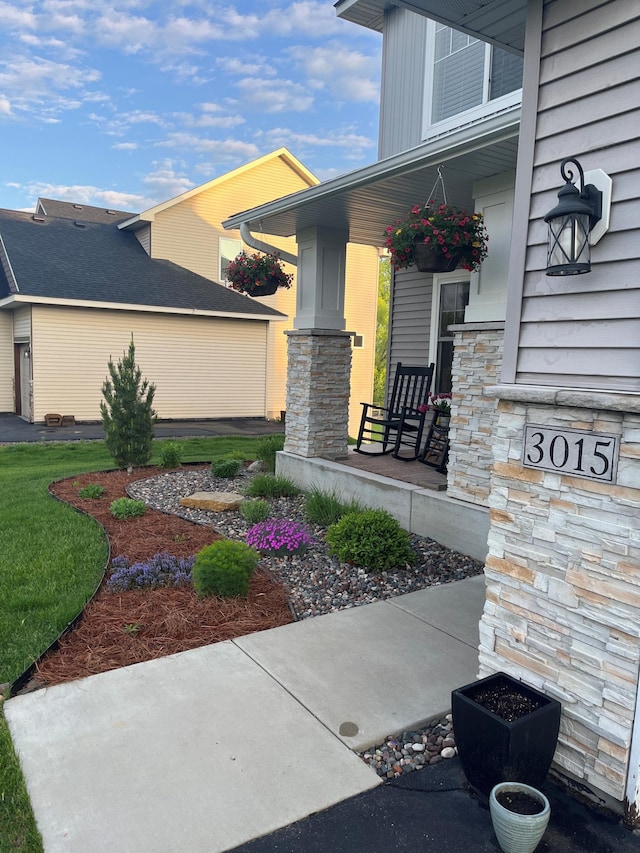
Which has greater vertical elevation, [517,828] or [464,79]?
[464,79]

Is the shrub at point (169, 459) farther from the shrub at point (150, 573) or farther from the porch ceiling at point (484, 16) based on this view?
the porch ceiling at point (484, 16)

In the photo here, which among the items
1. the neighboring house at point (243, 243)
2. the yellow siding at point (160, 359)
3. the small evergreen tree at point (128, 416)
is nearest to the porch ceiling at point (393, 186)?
the small evergreen tree at point (128, 416)

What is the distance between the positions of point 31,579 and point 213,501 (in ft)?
7.12

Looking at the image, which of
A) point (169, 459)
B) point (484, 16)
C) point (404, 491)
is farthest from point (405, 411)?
point (484, 16)

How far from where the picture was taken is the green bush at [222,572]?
3.84m

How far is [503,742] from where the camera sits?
2.07 meters

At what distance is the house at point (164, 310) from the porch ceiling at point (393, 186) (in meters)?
7.92

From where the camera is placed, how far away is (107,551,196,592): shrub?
4.03 meters

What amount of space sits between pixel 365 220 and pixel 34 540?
4.63m

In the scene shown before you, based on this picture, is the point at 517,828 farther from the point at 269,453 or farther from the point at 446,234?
the point at 269,453

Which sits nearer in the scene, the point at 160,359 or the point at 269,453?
the point at 269,453

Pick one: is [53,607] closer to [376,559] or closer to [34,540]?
[34,540]

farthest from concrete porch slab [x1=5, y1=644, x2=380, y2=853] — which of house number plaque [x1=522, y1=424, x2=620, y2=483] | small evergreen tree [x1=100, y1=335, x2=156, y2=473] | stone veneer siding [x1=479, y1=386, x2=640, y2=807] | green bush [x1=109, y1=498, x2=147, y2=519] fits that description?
small evergreen tree [x1=100, y1=335, x2=156, y2=473]

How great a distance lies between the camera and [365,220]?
6.66 metres
